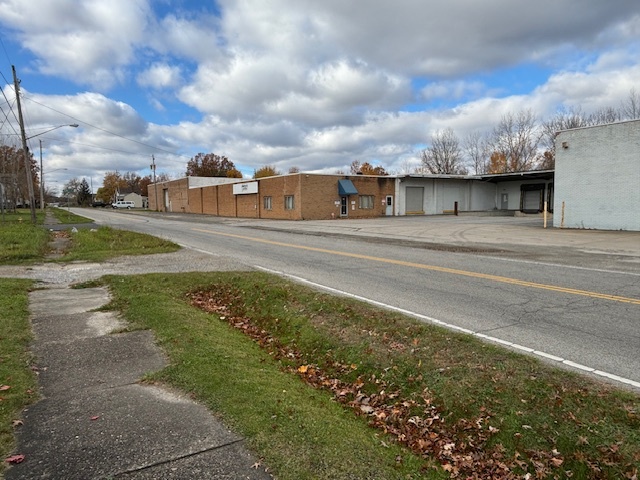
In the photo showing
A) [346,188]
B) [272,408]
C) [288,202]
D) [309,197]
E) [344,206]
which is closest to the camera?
[272,408]

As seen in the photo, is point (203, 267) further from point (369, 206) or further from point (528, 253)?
point (369, 206)

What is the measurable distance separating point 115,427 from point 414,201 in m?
46.4

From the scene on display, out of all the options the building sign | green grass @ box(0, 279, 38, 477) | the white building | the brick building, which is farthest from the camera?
the building sign

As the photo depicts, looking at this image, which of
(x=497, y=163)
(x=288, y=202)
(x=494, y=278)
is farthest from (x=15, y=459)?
(x=497, y=163)

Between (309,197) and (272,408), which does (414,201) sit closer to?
(309,197)

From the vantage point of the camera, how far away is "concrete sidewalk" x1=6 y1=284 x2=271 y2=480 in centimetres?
289

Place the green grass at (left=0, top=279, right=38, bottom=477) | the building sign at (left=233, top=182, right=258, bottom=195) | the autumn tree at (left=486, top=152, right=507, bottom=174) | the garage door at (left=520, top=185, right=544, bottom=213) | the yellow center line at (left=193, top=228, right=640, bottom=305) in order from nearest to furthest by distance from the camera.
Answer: the green grass at (left=0, top=279, right=38, bottom=477) < the yellow center line at (left=193, top=228, right=640, bottom=305) < the building sign at (left=233, top=182, right=258, bottom=195) < the garage door at (left=520, top=185, right=544, bottom=213) < the autumn tree at (left=486, top=152, right=507, bottom=174)

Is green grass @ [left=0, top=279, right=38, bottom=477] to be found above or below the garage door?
below

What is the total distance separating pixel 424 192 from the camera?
48344 millimetres

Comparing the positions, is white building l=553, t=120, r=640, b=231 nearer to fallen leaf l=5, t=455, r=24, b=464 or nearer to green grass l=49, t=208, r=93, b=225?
fallen leaf l=5, t=455, r=24, b=464

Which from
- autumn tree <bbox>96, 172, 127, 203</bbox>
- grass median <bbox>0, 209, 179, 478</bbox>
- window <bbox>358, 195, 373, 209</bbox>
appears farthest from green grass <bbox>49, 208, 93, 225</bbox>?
autumn tree <bbox>96, 172, 127, 203</bbox>

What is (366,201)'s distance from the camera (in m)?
44.6

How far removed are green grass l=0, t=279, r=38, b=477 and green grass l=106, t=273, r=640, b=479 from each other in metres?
1.21

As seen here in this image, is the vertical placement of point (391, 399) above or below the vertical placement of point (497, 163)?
below
